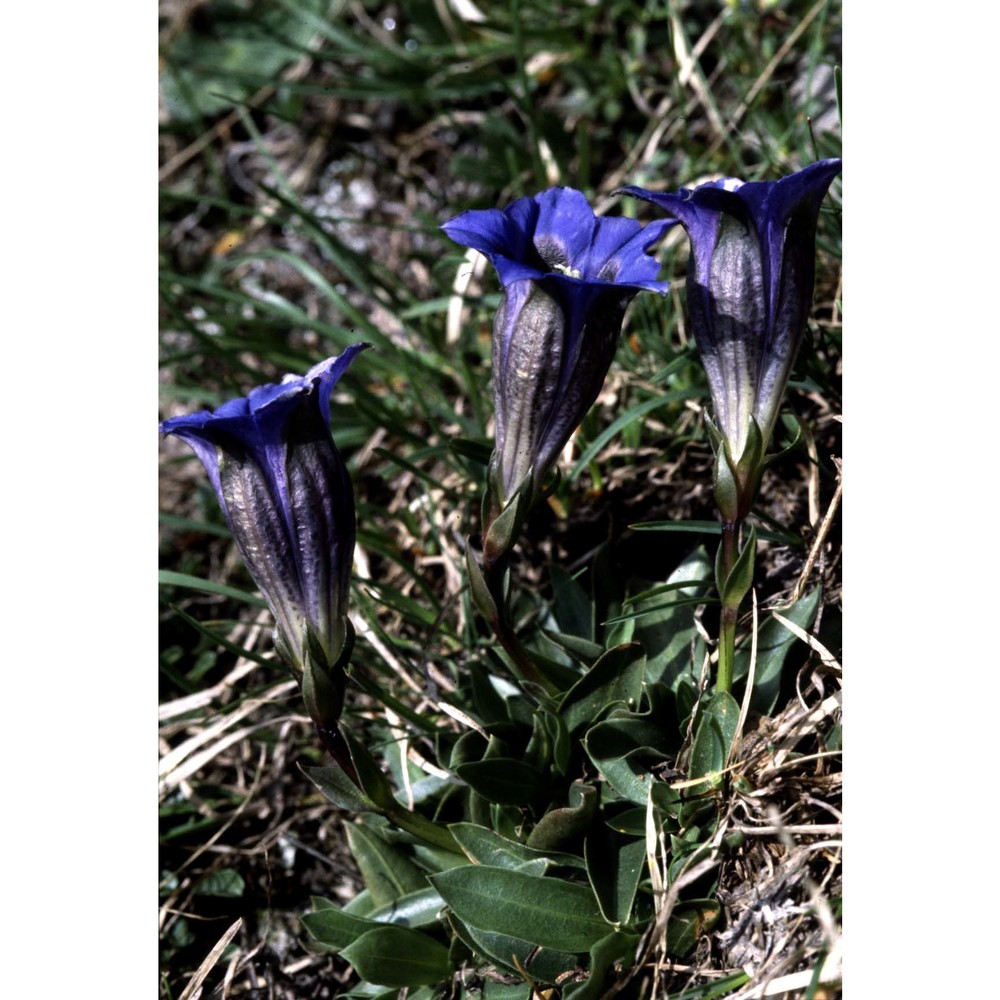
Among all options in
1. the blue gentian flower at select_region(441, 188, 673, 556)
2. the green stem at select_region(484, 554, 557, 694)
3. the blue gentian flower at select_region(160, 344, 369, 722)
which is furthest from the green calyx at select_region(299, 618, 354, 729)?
the blue gentian flower at select_region(441, 188, 673, 556)

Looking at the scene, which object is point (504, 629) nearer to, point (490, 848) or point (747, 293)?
point (490, 848)

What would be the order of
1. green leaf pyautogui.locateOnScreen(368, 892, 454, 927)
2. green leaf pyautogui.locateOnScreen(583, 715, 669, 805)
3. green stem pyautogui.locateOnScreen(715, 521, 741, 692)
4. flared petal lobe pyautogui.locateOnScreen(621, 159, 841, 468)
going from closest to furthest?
flared petal lobe pyautogui.locateOnScreen(621, 159, 841, 468)
green stem pyautogui.locateOnScreen(715, 521, 741, 692)
green leaf pyautogui.locateOnScreen(583, 715, 669, 805)
green leaf pyautogui.locateOnScreen(368, 892, 454, 927)

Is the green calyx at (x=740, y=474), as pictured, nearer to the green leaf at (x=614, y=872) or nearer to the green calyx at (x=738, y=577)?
the green calyx at (x=738, y=577)

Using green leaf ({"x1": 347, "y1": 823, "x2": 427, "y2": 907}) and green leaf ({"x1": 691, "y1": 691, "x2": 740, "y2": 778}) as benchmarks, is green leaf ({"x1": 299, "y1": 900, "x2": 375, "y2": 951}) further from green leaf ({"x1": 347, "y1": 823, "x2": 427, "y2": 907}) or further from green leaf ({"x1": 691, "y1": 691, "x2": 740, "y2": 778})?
green leaf ({"x1": 691, "y1": 691, "x2": 740, "y2": 778})

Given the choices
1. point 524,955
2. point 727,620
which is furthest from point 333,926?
point 727,620

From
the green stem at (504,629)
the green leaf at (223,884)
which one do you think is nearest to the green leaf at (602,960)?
the green stem at (504,629)

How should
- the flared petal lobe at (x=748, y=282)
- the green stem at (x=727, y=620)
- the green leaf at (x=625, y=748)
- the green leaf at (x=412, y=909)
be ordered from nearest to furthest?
1. the flared petal lobe at (x=748, y=282)
2. the green stem at (x=727, y=620)
3. the green leaf at (x=625, y=748)
4. the green leaf at (x=412, y=909)
